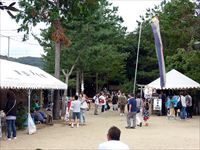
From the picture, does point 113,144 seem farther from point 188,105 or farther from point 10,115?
point 188,105

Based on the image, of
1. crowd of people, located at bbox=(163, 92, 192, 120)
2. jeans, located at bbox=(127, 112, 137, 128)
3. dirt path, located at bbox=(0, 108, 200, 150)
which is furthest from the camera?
crowd of people, located at bbox=(163, 92, 192, 120)

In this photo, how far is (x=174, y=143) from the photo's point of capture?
16.1 m

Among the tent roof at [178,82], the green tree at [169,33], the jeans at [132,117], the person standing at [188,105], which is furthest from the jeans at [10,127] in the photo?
the tent roof at [178,82]

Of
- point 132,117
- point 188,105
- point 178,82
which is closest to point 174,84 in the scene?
point 178,82

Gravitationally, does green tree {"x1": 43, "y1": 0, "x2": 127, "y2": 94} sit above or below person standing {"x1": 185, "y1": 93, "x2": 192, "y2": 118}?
above

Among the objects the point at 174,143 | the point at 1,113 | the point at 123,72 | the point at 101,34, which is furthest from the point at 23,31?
the point at 123,72

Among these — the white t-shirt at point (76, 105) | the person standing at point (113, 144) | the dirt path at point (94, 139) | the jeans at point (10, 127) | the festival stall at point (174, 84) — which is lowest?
the dirt path at point (94, 139)

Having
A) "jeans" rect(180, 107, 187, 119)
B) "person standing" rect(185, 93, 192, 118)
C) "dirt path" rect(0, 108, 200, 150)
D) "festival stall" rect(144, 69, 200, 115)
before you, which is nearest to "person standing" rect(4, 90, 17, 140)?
"dirt path" rect(0, 108, 200, 150)

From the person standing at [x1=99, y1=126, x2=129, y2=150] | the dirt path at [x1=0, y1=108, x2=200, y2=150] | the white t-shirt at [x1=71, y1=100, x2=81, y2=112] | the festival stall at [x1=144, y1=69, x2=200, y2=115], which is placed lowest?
the dirt path at [x1=0, y1=108, x2=200, y2=150]

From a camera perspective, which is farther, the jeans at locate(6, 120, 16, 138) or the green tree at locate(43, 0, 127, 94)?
the green tree at locate(43, 0, 127, 94)

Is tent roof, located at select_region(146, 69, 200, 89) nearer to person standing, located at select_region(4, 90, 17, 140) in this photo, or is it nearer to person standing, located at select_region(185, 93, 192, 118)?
person standing, located at select_region(185, 93, 192, 118)

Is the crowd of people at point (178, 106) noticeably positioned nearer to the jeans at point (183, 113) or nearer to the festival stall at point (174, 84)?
the jeans at point (183, 113)

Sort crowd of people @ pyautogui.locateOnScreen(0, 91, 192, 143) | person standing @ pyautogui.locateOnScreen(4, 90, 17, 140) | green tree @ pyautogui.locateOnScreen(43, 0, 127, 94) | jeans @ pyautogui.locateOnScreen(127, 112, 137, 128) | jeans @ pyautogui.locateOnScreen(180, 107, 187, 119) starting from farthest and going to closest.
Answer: green tree @ pyautogui.locateOnScreen(43, 0, 127, 94)
jeans @ pyautogui.locateOnScreen(180, 107, 187, 119)
jeans @ pyautogui.locateOnScreen(127, 112, 137, 128)
crowd of people @ pyautogui.locateOnScreen(0, 91, 192, 143)
person standing @ pyautogui.locateOnScreen(4, 90, 17, 140)

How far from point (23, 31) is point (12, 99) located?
11.6 metres
